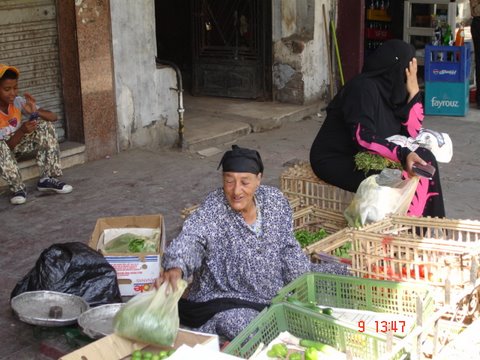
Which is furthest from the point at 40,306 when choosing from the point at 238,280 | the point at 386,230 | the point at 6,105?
the point at 6,105

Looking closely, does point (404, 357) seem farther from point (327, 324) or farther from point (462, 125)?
point (462, 125)

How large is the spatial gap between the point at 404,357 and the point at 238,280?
45.9 inches

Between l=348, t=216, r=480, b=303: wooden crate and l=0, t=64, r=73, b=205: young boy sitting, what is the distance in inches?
133

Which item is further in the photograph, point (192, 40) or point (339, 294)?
point (192, 40)

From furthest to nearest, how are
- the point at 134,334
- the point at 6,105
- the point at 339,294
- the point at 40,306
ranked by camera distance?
the point at 6,105 < the point at 40,306 < the point at 339,294 < the point at 134,334

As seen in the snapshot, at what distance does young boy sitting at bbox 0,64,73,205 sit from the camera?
22.3ft

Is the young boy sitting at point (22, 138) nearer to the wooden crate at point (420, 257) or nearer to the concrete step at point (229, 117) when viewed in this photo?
the concrete step at point (229, 117)

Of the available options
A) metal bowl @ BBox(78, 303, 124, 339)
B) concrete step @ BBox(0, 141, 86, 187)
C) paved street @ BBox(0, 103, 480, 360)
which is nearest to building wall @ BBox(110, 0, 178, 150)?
paved street @ BBox(0, 103, 480, 360)

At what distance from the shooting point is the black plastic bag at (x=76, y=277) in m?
4.78

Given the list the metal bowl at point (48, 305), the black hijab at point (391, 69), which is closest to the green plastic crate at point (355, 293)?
the metal bowl at point (48, 305)

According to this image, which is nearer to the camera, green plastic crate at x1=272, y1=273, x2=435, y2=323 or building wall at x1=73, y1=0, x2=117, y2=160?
green plastic crate at x1=272, y1=273, x2=435, y2=323

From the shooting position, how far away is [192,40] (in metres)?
11.0
